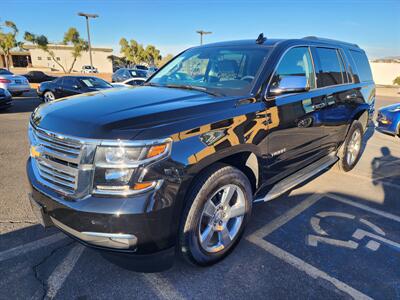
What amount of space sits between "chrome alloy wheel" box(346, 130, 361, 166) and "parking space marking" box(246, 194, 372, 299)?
1726 millimetres

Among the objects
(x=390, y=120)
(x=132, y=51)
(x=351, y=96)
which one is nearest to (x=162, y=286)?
(x=351, y=96)

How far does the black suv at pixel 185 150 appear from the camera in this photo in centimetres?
208

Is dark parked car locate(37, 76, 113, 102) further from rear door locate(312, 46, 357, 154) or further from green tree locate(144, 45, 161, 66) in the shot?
green tree locate(144, 45, 161, 66)

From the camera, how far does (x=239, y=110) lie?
8.89ft

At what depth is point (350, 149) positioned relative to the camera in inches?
210

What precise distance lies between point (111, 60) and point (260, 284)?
8033 centimetres

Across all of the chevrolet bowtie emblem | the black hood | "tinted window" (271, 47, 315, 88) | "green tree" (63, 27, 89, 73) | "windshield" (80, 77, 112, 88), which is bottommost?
"windshield" (80, 77, 112, 88)

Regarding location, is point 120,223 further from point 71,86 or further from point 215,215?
point 71,86

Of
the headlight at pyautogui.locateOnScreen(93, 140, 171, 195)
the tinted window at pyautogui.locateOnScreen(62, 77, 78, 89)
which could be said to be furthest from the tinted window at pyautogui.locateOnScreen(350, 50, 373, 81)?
the tinted window at pyautogui.locateOnScreen(62, 77, 78, 89)

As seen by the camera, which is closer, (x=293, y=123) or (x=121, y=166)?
(x=121, y=166)

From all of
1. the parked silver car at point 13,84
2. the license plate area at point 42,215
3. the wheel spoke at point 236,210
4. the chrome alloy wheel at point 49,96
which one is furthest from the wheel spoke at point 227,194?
the parked silver car at point 13,84

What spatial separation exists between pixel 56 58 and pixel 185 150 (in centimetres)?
7646

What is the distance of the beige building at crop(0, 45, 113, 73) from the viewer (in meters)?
69.6

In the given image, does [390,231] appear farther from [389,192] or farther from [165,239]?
[165,239]
